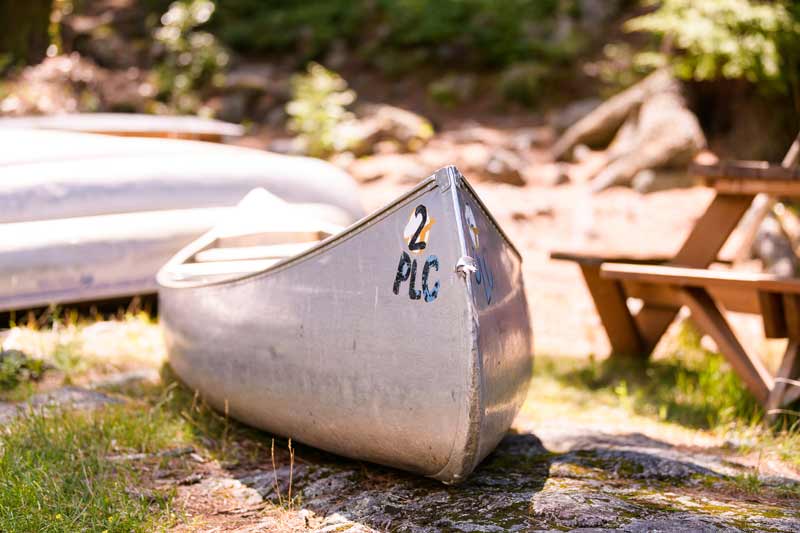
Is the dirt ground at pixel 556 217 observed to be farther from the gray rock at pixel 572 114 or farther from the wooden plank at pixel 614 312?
the wooden plank at pixel 614 312

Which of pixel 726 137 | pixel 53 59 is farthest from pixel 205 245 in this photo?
pixel 53 59

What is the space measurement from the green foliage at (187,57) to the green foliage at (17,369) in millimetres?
9197

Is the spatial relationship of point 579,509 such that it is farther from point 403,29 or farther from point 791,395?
point 403,29

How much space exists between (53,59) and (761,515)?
12.8 m

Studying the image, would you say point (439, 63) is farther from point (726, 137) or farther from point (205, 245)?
point (205, 245)

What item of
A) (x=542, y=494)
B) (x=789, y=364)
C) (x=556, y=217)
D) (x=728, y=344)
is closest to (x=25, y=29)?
(x=556, y=217)

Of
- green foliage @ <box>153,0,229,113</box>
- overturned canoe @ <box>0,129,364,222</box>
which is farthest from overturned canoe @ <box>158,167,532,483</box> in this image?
green foliage @ <box>153,0,229,113</box>

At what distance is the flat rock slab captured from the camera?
2428mm

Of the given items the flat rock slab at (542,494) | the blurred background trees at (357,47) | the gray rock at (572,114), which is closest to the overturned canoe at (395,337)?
the flat rock slab at (542,494)

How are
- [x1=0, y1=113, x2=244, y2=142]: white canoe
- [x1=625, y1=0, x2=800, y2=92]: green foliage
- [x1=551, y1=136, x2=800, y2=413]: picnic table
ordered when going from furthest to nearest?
[x1=625, y1=0, x2=800, y2=92]: green foliage < [x1=0, y1=113, x2=244, y2=142]: white canoe < [x1=551, y1=136, x2=800, y2=413]: picnic table

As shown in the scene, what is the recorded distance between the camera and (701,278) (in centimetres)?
398

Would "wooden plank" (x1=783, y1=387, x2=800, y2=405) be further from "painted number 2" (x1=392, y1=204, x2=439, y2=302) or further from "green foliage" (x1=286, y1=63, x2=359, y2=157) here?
"green foliage" (x1=286, y1=63, x2=359, y2=157)

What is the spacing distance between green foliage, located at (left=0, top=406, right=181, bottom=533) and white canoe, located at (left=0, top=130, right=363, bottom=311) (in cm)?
132

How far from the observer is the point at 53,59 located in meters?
12.8
